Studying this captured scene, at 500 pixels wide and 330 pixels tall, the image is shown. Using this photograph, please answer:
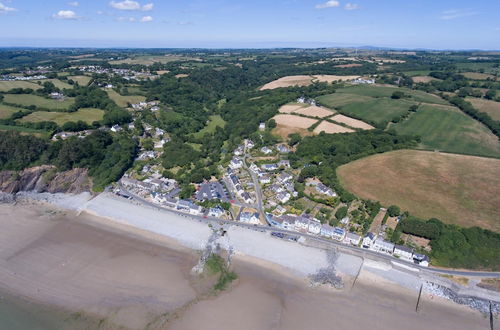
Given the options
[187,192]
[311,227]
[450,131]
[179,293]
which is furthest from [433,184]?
[179,293]

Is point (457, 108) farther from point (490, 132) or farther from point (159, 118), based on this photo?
point (159, 118)

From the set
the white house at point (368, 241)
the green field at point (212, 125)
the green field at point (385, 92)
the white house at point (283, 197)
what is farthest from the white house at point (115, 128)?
the green field at point (385, 92)

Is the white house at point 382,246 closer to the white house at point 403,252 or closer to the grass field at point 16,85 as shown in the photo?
the white house at point 403,252

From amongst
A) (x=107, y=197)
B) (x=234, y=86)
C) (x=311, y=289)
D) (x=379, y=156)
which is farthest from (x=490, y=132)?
(x=234, y=86)

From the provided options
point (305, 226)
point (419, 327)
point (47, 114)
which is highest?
point (47, 114)

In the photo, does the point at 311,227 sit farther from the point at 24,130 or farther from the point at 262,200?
the point at 24,130

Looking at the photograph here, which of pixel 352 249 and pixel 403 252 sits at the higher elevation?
pixel 403 252
